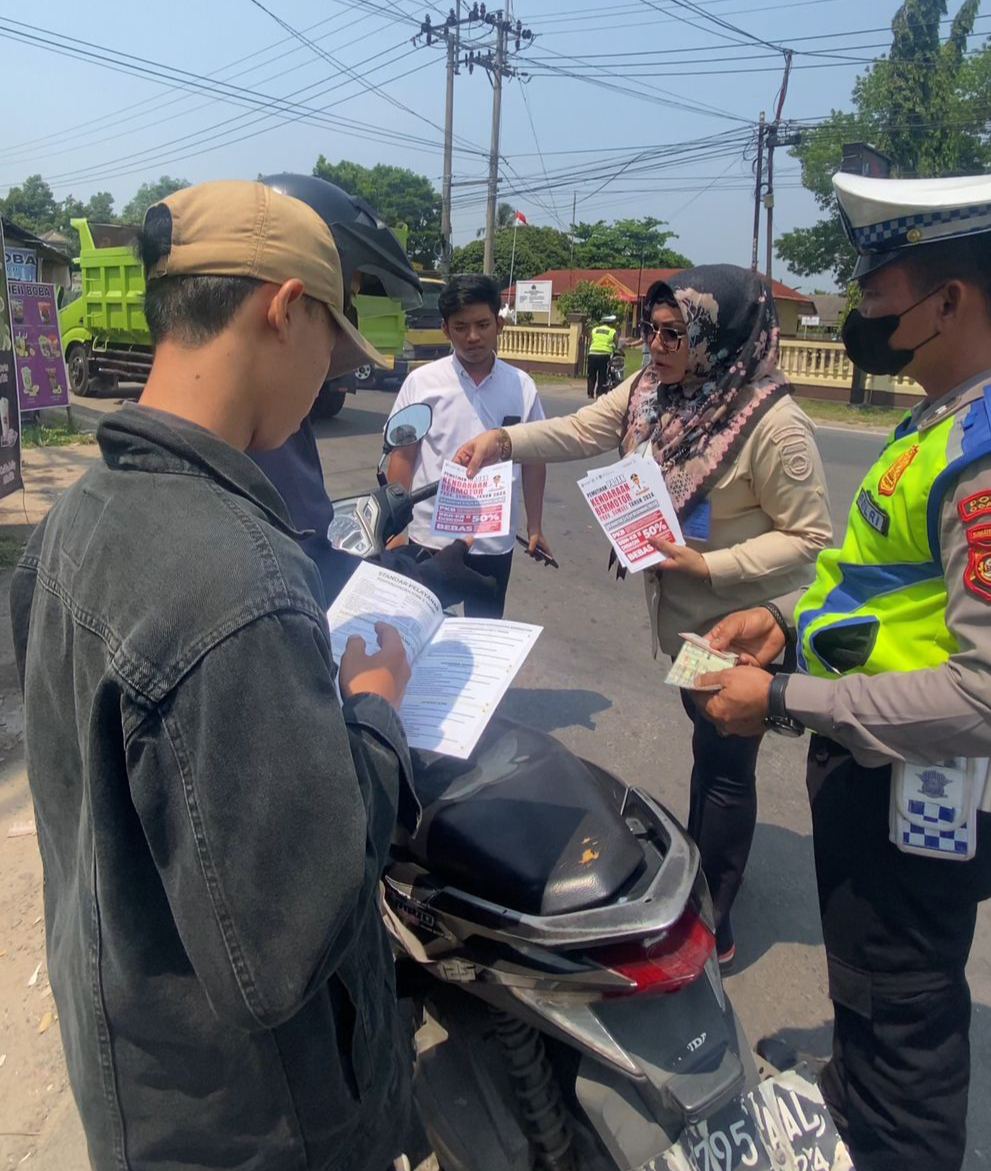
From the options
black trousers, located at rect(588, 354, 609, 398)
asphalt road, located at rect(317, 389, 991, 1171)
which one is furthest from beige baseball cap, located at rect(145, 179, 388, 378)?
black trousers, located at rect(588, 354, 609, 398)

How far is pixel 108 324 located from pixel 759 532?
12.7 metres

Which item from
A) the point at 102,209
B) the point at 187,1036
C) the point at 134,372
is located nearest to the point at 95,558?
the point at 187,1036

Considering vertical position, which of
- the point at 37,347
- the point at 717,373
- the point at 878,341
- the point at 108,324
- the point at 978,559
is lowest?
the point at 108,324

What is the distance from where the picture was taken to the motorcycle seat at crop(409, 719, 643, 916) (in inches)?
59.5

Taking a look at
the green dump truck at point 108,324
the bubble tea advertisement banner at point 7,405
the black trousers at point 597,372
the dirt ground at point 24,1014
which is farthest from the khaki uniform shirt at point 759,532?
the black trousers at point 597,372

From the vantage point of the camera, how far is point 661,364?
228cm

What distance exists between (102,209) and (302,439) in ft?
309

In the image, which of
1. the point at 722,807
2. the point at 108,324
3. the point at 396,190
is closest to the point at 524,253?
the point at 396,190

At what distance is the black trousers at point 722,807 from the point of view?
2328 mm

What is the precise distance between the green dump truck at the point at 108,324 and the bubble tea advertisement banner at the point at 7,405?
6085 millimetres

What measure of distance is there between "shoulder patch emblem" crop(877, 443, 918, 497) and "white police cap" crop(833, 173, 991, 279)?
324 millimetres

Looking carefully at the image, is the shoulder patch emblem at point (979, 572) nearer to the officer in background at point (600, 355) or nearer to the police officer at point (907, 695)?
the police officer at point (907, 695)

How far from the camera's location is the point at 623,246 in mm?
53312

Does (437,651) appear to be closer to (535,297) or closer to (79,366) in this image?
(79,366)
